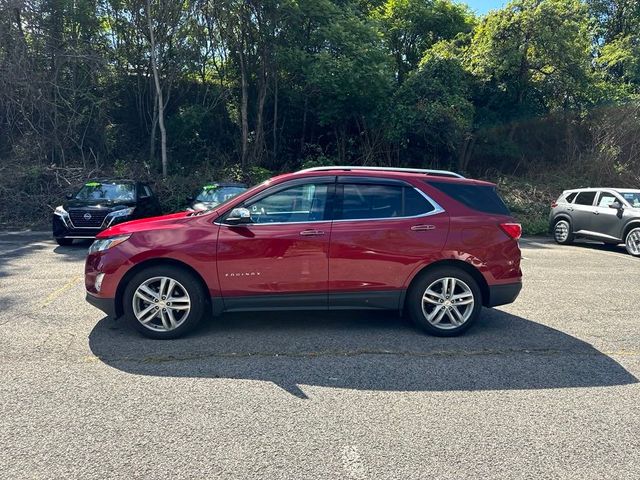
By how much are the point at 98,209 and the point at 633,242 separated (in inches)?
478

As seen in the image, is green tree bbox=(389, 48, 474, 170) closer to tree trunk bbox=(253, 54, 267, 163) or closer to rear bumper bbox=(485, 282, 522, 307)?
tree trunk bbox=(253, 54, 267, 163)

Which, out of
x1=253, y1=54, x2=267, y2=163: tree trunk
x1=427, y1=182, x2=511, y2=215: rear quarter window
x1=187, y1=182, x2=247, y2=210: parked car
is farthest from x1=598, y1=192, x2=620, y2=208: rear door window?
x1=253, y1=54, x2=267, y2=163: tree trunk

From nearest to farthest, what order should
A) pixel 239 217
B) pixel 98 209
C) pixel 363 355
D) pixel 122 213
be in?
pixel 363 355
pixel 239 217
pixel 98 209
pixel 122 213

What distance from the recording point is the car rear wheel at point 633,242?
1142 centimetres

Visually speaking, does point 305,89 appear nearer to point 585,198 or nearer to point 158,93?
point 158,93

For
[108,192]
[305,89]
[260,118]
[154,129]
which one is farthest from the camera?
[154,129]

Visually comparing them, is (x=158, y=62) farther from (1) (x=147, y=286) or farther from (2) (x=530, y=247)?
(1) (x=147, y=286)

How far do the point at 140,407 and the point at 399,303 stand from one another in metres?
2.74

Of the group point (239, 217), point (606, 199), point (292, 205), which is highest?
point (292, 205)

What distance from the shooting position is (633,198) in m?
12.2

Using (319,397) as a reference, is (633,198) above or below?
above

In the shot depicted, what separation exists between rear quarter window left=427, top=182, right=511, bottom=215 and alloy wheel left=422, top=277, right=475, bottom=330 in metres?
0.85

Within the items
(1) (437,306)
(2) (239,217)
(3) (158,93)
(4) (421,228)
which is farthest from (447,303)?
(3) (158,93)

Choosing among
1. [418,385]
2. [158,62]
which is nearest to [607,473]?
[418,385]
